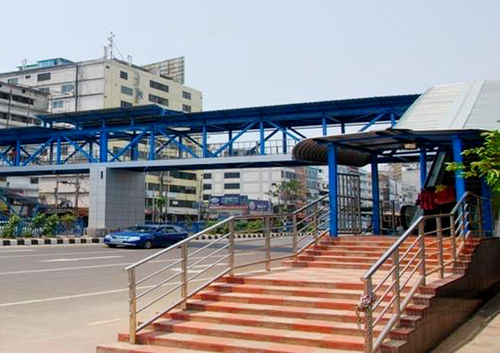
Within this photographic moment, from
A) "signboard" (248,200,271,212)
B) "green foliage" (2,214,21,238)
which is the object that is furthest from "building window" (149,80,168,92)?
"green foliage" (2,214,21,238)

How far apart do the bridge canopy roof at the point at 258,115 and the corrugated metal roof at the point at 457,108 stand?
9.48 meters

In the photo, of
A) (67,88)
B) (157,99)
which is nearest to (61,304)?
(67,88)

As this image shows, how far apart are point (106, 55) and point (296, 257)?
6752 centimetres

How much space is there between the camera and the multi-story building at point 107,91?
232 feet

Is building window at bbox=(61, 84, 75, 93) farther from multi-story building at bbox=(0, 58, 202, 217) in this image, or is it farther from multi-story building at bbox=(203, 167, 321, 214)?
multi-story building at bbox=(203, 167, 321, 214)

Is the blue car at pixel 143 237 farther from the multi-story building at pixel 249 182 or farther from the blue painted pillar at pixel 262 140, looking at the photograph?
the multi-story building at pixel 249 182


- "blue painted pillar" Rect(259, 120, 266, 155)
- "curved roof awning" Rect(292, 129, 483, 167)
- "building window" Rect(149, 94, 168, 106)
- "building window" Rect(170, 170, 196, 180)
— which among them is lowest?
"curved roof awning" Rect(292, 129, 483, 167)

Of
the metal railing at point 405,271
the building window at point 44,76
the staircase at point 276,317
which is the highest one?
the building window at point 44,76

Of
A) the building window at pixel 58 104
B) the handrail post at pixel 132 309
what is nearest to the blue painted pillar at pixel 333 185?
the handrail post at pixel 132 309

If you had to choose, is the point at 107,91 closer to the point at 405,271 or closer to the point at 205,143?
the point at 205,143

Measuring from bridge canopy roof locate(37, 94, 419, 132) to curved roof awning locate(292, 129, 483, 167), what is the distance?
1156 cm

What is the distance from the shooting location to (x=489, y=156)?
6629 millimetres

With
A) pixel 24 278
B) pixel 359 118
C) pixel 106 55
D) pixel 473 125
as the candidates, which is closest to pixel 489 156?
pixel 473 125

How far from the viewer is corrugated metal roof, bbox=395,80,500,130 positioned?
10820 mm
